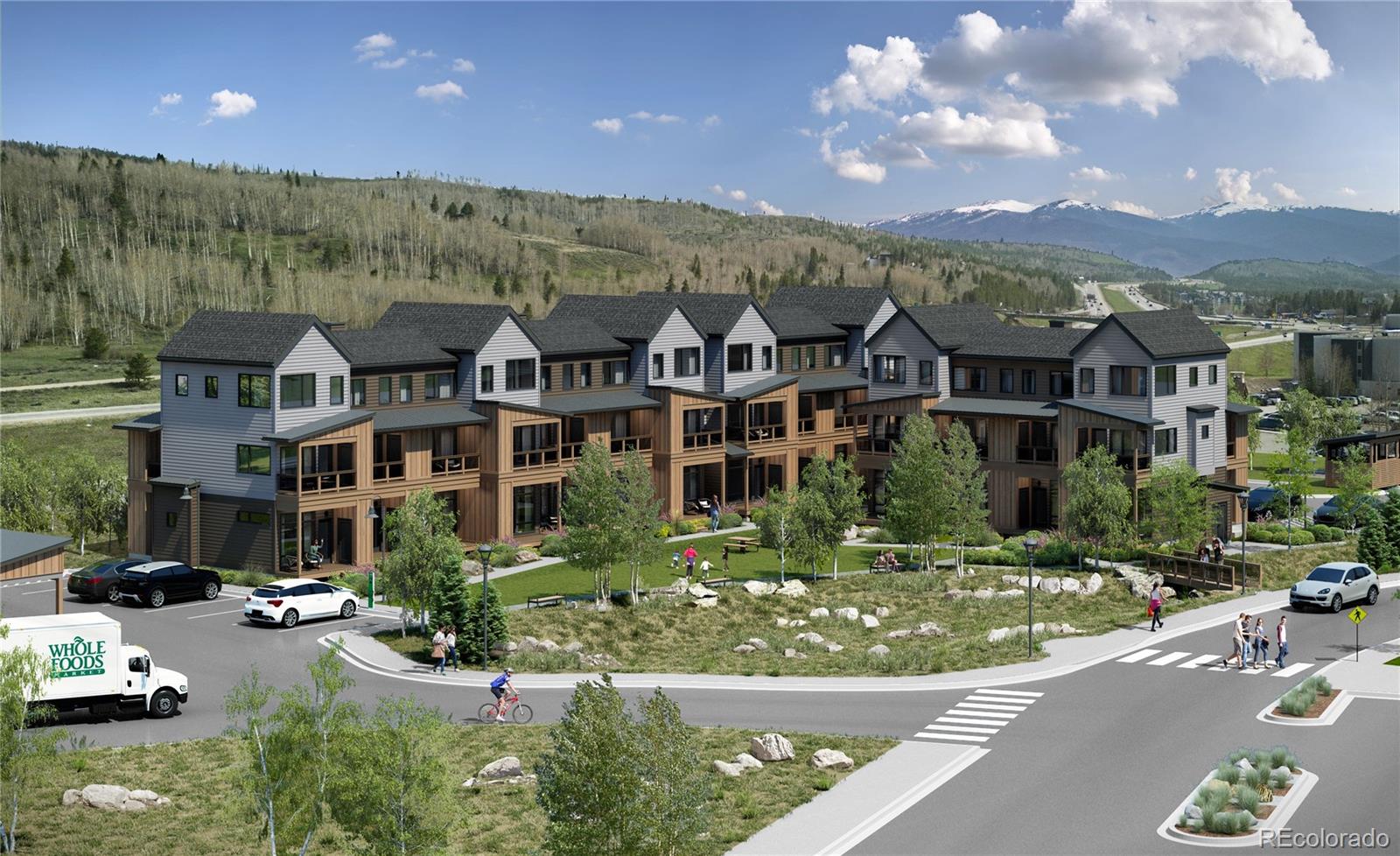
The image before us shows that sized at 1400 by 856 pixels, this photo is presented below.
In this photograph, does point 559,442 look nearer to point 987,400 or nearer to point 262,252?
point 987,400

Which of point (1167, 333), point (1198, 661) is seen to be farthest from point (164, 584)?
point (1167, 333)

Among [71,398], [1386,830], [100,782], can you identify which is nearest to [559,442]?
→ [100,782]

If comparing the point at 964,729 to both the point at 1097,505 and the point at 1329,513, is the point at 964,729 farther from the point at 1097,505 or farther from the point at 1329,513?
the point at 1329,513

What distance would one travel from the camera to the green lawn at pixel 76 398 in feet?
349

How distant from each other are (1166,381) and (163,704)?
4876cm

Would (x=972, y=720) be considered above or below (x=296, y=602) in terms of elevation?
below

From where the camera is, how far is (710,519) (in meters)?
70.8

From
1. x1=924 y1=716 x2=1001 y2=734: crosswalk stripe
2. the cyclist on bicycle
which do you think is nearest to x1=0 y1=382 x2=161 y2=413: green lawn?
the cyclist on bicycle

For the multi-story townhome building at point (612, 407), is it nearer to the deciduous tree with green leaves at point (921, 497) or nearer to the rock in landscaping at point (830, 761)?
the deciduous tree with green leaves at point (921, 497)

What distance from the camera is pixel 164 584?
51469 mm

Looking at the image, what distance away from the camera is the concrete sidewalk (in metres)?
39.4

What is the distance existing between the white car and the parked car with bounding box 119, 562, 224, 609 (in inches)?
138

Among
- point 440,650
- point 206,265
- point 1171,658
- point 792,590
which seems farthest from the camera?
point 206,265

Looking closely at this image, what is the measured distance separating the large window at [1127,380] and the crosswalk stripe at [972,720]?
35857 mm
